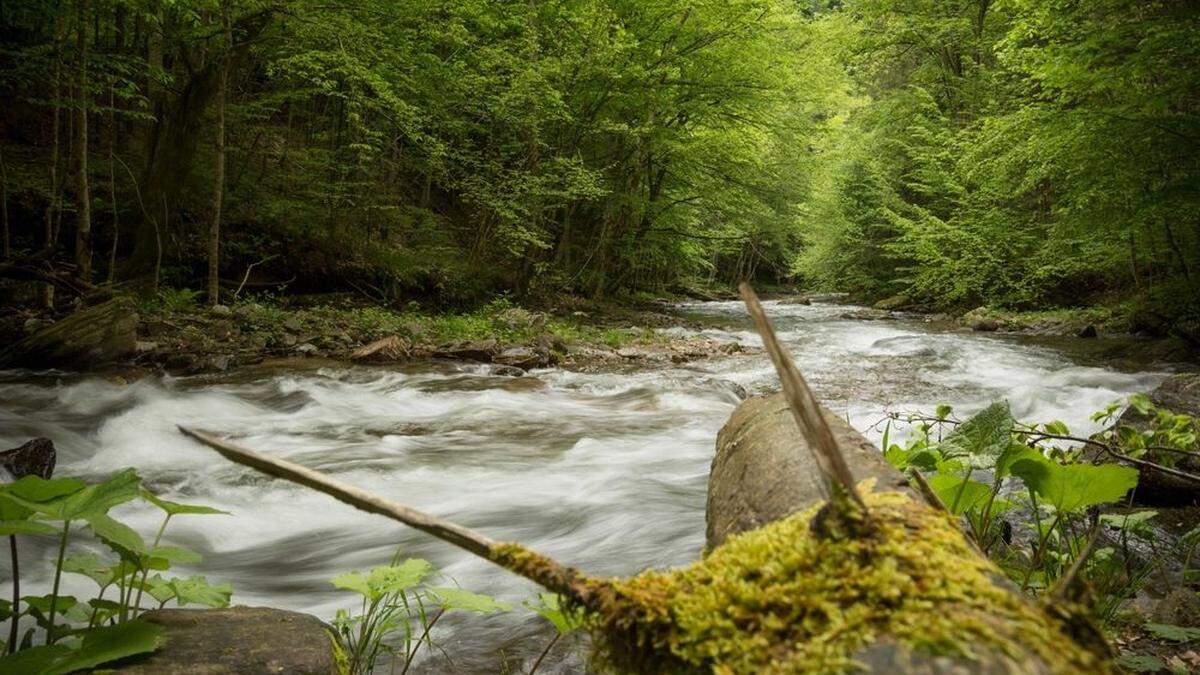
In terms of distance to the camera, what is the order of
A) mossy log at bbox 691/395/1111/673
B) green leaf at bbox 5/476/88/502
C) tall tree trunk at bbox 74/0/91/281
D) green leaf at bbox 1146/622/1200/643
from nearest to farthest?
mossy log at bbox 691/395/1111/673 → green leaf at bbox 5/476/88/502 → green leaf at bbox 1146/622/1200/643 → tall tree trunk at bbox 74/0/91/281

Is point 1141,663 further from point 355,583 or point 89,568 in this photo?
point 89,568

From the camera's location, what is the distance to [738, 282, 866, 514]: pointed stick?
896 mm

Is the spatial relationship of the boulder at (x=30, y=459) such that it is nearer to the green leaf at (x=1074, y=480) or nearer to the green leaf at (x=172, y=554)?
the green leaf at (x=172, y=554)

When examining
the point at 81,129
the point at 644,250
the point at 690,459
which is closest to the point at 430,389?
the point at 690,459

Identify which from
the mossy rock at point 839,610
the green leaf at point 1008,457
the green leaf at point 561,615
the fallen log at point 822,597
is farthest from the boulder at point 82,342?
the green leaf at point 1008,457

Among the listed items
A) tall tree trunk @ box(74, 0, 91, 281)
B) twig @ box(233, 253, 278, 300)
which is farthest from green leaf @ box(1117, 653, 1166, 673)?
twig @ box(233, 253, 278, 300)

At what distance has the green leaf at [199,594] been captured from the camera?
1815 millimetres

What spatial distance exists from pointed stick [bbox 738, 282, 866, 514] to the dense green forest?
9.18 m

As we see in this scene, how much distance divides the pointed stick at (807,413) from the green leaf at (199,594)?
1.72 m

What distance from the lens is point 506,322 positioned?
1205cm

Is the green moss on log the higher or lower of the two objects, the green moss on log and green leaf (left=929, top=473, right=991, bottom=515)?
the higher

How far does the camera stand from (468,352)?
1002cm

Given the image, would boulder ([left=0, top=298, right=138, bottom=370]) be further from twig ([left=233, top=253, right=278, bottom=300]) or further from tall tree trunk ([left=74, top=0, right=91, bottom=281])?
twig ([left=233, top=253, right=278, bottom=300])

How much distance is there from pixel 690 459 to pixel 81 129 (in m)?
8.54
